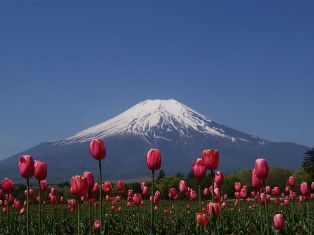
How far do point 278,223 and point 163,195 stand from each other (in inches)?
1958

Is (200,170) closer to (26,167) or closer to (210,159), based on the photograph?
(210,159)

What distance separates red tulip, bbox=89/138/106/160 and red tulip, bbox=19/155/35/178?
853mm

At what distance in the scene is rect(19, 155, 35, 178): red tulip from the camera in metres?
7.92

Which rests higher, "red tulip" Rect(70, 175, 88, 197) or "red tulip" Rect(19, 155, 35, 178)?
"red tulip" Rect(19, 155, 35, 178)

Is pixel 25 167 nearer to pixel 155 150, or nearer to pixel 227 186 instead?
pixel 155 150

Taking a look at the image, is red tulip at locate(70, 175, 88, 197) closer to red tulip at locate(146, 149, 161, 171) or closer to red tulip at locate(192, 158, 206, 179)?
red tulip at locate(146, 149, 161, 171)

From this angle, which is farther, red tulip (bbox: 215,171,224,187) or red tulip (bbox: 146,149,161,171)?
red tulip (bbox: 215,171,224,187)

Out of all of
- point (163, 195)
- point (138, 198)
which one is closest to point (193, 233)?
point (138, 198)

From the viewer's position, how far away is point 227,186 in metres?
52.2

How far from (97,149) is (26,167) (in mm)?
1026

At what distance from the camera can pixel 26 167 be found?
26.2ft

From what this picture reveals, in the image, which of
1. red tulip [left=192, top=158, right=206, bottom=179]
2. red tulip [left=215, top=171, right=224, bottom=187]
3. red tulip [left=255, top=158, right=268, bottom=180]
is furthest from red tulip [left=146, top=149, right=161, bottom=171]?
red tulip [left=215, top=171, right=224, bottom=187]

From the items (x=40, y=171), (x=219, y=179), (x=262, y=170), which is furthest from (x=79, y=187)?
(x=219, y=179)

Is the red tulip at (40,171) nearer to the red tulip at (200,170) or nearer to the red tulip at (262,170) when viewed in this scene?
the red tulip at (200,170)
